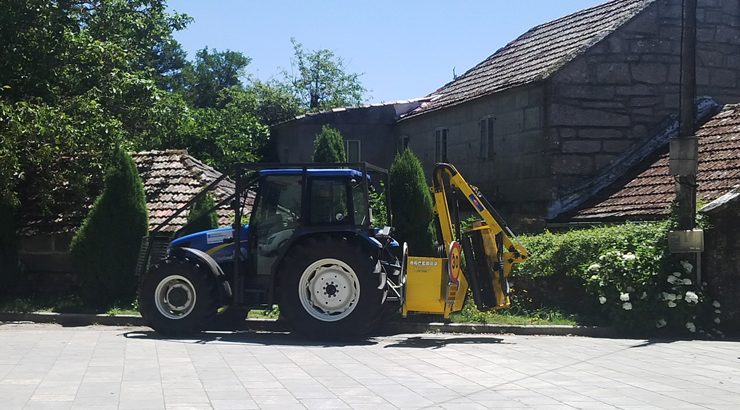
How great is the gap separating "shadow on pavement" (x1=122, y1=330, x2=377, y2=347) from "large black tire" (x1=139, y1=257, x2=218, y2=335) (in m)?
0.21

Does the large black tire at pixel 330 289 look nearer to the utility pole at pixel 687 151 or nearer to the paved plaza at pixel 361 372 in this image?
the paved plaza at pixel 361 372

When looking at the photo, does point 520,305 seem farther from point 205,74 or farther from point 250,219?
point 205,74

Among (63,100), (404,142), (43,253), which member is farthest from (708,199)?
(43,253)

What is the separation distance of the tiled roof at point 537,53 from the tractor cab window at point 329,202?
8.21 m

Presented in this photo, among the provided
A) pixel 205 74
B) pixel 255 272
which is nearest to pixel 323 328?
pixel 255 272

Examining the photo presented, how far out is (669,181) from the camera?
18234 mm

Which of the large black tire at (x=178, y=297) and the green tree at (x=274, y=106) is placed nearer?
the large black tire at (x=178, y=297)

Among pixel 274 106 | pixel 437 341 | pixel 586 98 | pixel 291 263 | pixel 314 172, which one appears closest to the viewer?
pixel 291 263

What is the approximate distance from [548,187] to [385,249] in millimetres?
7379

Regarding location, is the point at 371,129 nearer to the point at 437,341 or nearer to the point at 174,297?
the point at 437,341

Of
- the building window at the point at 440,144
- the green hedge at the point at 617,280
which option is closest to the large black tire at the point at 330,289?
the green hedge at the point at 617,280

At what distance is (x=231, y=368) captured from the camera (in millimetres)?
9812

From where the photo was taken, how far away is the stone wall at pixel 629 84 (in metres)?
20.1

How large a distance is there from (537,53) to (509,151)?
3.33 m
